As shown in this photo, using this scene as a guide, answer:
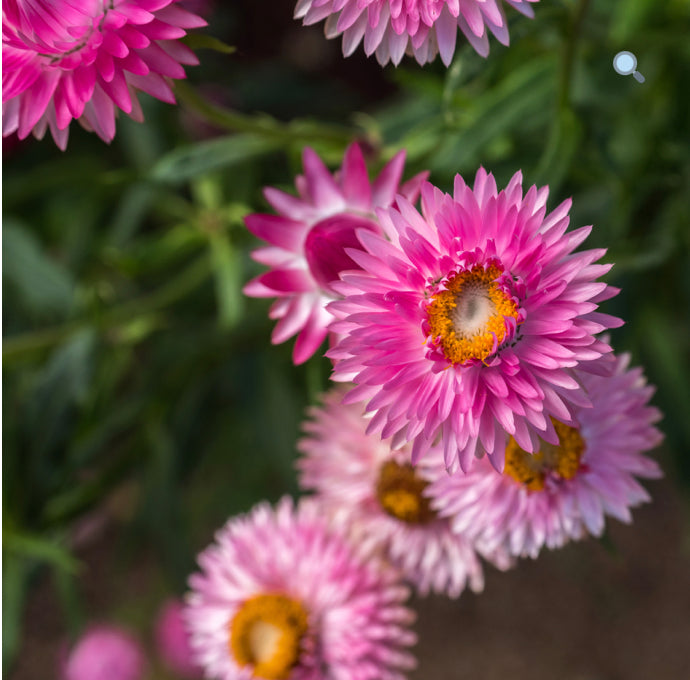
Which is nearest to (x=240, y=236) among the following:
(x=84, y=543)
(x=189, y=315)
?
(x=189, y=315)

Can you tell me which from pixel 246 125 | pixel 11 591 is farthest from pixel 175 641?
pixel 246 125

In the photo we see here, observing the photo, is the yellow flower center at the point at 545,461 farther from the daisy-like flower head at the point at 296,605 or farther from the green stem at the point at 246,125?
the green stem at the point at 246,125

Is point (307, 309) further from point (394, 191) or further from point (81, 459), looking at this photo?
point (81, 459)

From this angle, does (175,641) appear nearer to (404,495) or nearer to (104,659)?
(104,659)

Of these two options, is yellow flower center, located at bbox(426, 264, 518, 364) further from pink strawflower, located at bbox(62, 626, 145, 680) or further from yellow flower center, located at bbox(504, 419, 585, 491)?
pink strawflower, located at bbox(62, 626, 145, 680)

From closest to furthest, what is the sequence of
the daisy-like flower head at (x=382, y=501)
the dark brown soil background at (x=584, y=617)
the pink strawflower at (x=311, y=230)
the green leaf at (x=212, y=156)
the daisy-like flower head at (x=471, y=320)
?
the daisy-like flower head at (x=471, y=320), the pink strawflower at (x=311, y=230), the daisy-like flower head at (x=382, y=501), the green leaf at (x=212, y=156), the dark brown soil background at (x=584, y=617)

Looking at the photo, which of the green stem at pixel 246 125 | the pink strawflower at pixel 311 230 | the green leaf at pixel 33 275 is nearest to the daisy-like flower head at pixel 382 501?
the pink strawflower at pixel 311 230
